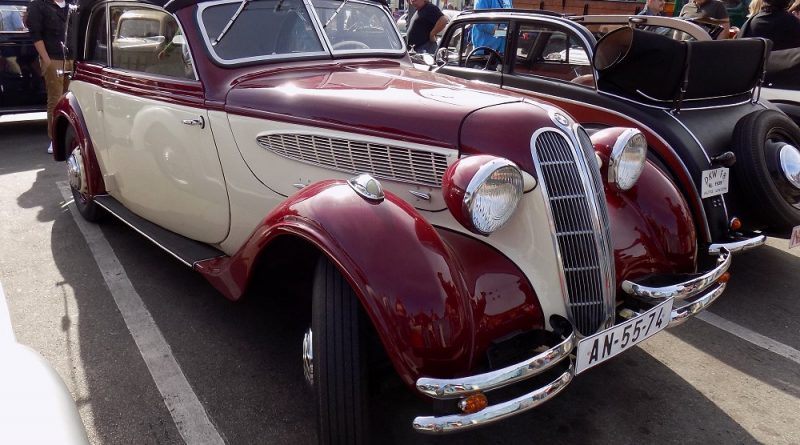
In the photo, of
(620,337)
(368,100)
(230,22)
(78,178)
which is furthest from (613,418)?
(78,178)

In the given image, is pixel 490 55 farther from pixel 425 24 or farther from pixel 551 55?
pixel 425 24

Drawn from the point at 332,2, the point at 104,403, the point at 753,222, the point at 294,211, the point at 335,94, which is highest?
the point at 332,2

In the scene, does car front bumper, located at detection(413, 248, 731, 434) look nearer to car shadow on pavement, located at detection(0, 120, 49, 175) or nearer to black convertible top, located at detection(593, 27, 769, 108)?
black convertible top, located at detection(593, 27, 769, 108)

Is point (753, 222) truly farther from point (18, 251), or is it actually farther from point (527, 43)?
point (18, 251)

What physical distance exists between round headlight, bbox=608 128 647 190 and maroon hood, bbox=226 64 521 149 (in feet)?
1.62

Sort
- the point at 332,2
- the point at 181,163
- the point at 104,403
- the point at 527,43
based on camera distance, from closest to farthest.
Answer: the point at 104,403 < the point at 181,163 < the point at 332,2 < the point at 527,43

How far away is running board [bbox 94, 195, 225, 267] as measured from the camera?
3020 mm

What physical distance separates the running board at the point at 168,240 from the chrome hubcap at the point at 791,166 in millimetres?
3245

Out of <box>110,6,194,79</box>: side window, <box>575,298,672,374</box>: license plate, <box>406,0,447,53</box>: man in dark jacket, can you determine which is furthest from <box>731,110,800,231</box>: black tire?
<box>406,0,447,53</box>: man in dark jacket

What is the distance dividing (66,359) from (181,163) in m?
1.11

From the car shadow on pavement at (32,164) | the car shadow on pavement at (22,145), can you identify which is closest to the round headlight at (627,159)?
the car shadow on pavement at (32,164)

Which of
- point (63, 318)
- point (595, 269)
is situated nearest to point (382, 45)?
point (595, 269)

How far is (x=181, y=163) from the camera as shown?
307 cm

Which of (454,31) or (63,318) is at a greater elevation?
(454,31)
